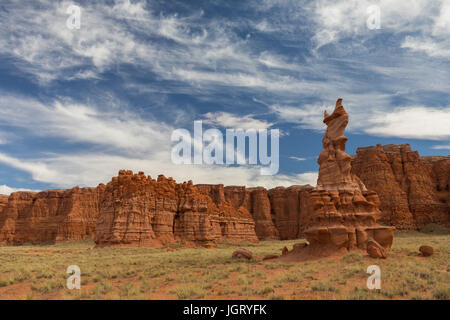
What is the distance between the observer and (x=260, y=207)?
331ft

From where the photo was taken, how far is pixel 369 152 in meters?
83.4

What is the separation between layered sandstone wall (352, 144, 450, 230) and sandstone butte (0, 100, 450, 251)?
0.79 feet

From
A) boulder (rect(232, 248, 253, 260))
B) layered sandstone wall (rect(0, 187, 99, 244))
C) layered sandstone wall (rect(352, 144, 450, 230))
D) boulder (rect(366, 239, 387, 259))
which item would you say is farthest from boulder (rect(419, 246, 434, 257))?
layered sandstone wall (rect(0, 187, 99, 244))

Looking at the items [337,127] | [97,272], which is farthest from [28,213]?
[337,127]

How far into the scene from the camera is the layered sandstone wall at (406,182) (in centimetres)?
7369

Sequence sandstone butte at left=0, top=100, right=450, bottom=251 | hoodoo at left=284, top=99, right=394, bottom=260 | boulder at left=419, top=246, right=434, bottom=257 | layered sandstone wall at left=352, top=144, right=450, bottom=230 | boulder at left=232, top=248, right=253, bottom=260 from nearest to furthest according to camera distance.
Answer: boulder at left=419, top=246, right=434, bottom=257 < hoodoo at left=284, top=99, right=394, bottom=260 < sandstone butte at left=0, top=100, right=450, bottom=251 < boulder at left=232, top=248, right=253, bottom=260 < layered sandstone wall at left=352, top=144, right=450, bottom=230

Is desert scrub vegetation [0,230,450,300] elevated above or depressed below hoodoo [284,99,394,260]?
below

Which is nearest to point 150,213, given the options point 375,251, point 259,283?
point 375,251

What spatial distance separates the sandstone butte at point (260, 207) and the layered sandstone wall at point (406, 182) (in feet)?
0.79

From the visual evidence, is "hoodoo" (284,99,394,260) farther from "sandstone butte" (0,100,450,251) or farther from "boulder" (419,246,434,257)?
"boulder" (419,246,434,257)

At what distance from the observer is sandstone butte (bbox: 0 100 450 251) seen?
70.4ft

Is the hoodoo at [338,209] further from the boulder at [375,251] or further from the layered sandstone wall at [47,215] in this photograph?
the layered sandstone wall at [47,215]

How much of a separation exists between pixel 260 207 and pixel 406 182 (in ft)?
140
